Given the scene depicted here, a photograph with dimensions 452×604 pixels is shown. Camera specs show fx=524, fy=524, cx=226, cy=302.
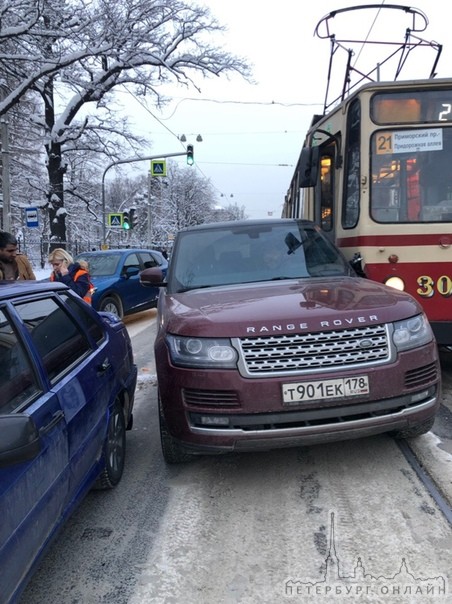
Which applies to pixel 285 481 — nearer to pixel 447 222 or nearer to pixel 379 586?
pixel 379 586

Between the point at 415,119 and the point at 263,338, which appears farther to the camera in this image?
the point at 415,119

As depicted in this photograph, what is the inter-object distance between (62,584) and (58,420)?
0.84 m

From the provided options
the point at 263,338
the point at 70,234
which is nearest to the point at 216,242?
the point at 263,338

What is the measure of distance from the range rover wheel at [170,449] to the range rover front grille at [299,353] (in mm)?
803

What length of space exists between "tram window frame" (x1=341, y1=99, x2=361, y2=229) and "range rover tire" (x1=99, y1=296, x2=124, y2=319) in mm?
5921

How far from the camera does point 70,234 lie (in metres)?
47.4

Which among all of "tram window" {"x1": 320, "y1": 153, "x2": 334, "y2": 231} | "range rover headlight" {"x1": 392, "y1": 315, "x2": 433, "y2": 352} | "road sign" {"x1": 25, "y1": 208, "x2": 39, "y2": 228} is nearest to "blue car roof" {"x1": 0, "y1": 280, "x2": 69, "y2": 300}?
"range rover headlight" {"x1": 392, "y1": 315, "x2": 433, "y2": 352}

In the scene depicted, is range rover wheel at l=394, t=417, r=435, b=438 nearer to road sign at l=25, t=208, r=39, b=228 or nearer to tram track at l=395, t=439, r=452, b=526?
tram track at l=395, t=439, r=452, b=526

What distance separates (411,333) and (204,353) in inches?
53.4

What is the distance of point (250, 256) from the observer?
15.6 feet

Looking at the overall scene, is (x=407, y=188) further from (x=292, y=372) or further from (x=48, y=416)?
(x=48, y=416)

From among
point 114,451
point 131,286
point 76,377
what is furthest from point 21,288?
point 131,286

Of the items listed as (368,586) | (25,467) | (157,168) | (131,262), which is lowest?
(368,586)

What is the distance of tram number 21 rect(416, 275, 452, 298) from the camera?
5.12 m
